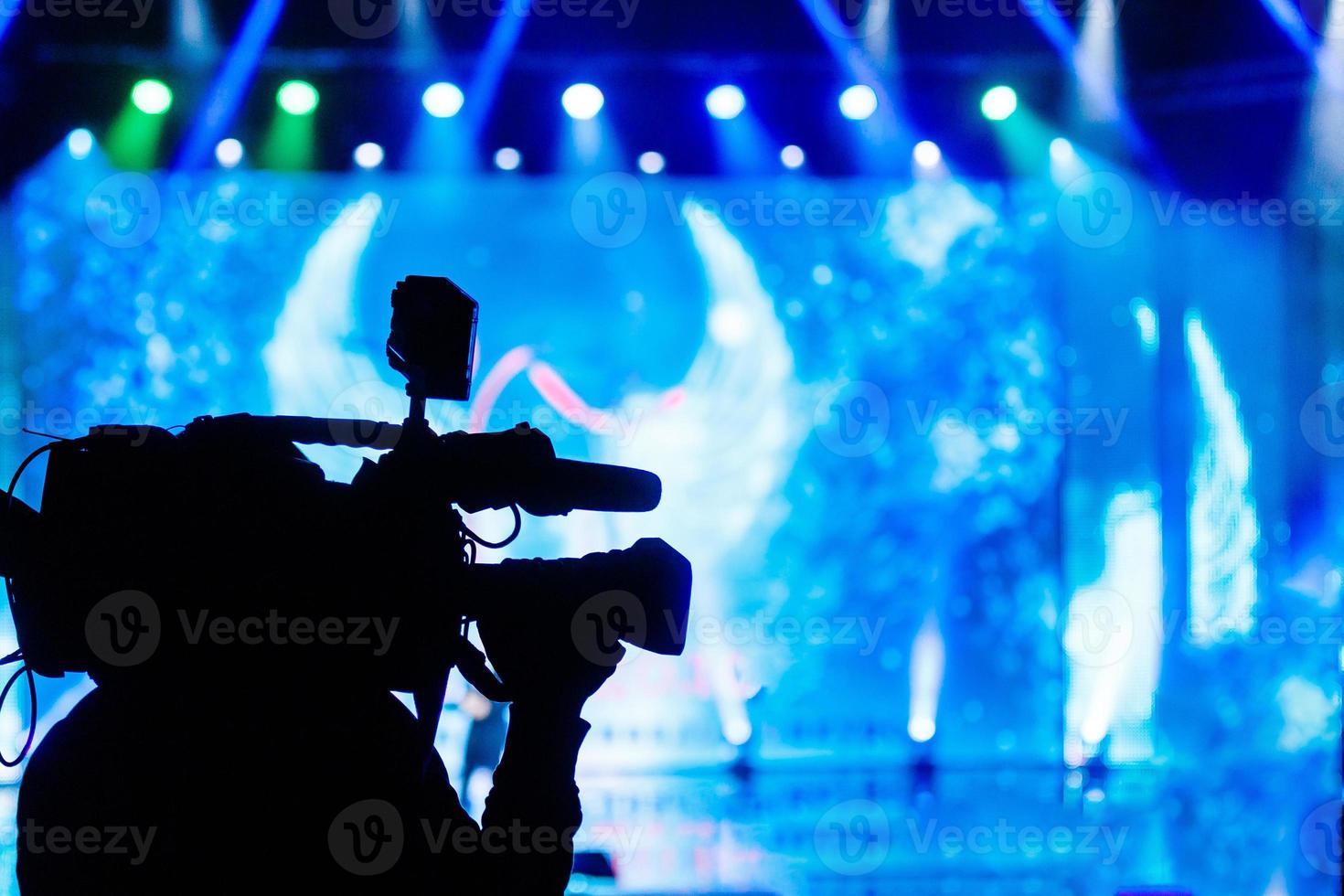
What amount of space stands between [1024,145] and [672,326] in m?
1.61

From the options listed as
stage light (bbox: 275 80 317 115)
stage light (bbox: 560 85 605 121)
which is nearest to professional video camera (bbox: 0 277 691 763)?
stage light (bbox: 560 85 605 121)

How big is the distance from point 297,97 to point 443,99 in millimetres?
550

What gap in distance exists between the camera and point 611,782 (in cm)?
411

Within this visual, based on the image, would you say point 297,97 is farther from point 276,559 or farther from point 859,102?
point 276,559

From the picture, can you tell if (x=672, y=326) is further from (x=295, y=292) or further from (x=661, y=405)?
(x=295, y=292)

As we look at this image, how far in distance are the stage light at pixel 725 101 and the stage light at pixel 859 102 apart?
39 centimetres

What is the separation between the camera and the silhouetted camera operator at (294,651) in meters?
0.52

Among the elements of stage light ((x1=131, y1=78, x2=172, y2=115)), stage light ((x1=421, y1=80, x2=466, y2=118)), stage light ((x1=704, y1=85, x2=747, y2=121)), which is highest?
stage light ((x1=704, y1=85, x2=747, y2=121))

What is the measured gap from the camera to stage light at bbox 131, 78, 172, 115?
3830 millimetres

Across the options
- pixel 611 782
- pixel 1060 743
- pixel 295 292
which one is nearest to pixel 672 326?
pixel 295 292

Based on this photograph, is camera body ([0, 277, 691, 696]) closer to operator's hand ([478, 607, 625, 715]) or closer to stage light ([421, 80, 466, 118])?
operator's hand ([478, 607, 625, 715])

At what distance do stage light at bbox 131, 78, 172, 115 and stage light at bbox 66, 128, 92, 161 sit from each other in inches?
9.6

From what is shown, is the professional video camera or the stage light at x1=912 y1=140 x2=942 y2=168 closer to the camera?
the professional video camera

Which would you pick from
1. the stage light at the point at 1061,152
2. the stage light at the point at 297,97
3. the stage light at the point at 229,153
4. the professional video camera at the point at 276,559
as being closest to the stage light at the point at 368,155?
the stage light at the point at 297,97
